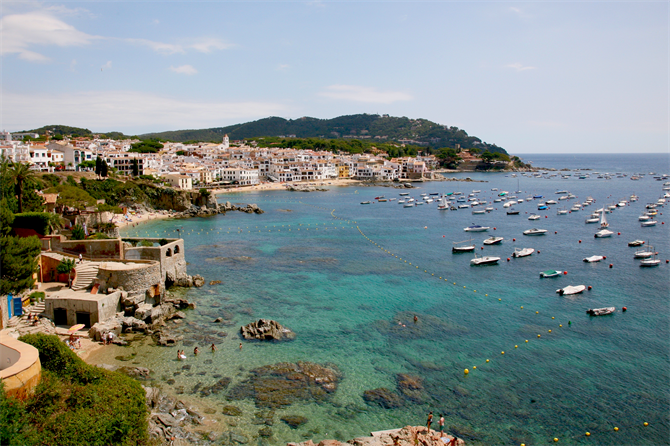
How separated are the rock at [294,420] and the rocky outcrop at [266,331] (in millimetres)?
7081

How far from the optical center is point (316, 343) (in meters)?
23.8

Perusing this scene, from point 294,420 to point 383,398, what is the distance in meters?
4.07

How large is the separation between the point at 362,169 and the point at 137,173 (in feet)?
248

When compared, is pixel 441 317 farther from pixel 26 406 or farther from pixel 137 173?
pixel 137 173

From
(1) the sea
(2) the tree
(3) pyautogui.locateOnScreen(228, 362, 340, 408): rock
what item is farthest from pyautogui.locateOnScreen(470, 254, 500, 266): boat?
(2) the tree

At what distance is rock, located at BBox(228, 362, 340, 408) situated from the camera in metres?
18.4

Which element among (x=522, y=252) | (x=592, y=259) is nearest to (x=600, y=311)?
(x=592, y=259)

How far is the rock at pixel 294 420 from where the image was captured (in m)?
16.7

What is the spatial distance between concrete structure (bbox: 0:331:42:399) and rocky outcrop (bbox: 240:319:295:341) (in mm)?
11701

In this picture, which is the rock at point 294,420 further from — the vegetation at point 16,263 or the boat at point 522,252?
the boat at point 522,252

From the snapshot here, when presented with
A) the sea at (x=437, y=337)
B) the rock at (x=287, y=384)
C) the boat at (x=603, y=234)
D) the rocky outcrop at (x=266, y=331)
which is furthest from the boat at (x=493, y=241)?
the rock at (x=287, y=384)

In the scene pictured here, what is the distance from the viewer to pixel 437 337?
24.9m

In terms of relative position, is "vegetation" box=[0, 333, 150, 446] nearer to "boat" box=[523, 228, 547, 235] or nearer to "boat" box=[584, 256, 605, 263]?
"boat" box=[584, 256, 605, 263]

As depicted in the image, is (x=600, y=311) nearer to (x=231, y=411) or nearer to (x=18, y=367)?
(x=231, y=411)
